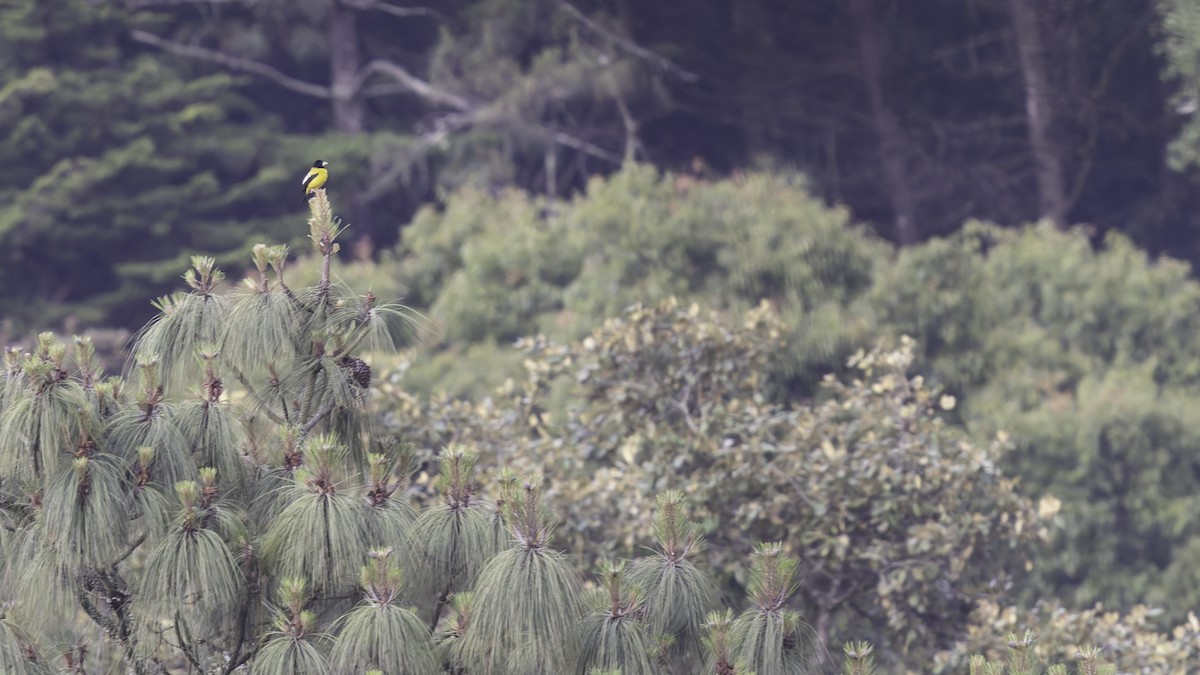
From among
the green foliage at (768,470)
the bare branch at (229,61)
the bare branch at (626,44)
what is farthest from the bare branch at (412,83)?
the green foliage at (768,470)

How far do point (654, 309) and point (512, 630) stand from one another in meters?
3.51

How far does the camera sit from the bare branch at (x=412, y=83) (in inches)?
597

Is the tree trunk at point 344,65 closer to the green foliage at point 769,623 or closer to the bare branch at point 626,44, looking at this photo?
the bare branch at point 626,44

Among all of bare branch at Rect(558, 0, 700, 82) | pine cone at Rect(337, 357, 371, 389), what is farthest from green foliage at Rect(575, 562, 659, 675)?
bare branch at Rect(558, 0, 700, 82)

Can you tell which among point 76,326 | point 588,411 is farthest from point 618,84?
point 588,411

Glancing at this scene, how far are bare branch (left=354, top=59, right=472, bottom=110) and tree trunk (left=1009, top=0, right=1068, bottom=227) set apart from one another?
235 inches

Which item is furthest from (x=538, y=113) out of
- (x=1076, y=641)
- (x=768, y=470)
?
(x=1076, y=641)

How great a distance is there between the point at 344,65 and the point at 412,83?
1414 millimetres

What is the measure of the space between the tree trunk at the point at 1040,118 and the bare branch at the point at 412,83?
5.96m

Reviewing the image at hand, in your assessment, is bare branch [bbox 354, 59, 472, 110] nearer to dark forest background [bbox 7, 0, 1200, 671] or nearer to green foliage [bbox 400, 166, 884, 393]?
dark forest background [bbox 7, 0, 1200, 671]

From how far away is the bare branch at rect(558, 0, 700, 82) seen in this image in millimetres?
14594

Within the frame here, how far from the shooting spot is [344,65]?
16.5 m

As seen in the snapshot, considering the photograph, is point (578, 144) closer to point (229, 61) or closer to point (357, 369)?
point (229, 61)

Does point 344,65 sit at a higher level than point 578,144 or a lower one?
higher
